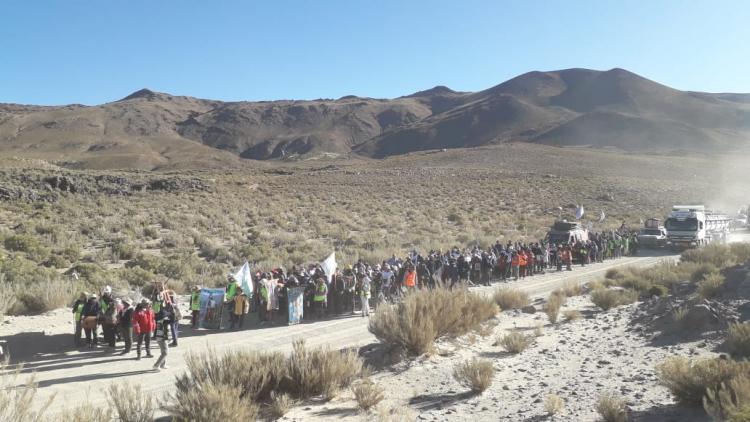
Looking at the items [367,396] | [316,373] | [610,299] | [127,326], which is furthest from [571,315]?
[127,326]

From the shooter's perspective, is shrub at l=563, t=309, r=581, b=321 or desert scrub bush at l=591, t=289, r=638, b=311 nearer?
shrub at l=563, t=309, r=581, b=321

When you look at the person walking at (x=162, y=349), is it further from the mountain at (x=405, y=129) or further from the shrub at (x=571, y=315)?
the mountain at (x=405, y=129)

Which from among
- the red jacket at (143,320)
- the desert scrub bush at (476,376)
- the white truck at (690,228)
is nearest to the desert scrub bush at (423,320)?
the desert scrub bush at (476,376)

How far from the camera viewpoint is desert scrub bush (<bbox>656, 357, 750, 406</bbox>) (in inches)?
258

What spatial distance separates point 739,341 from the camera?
8414mm

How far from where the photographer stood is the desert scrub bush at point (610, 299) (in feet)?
47.4

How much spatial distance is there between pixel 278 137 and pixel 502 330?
17890 centimetres

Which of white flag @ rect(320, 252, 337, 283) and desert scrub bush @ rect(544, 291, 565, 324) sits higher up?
white flag @ rect(320, 252, 337, 283)

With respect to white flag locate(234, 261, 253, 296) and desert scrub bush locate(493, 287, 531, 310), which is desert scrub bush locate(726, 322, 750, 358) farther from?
white flag locate(234, 261, 253, 296)

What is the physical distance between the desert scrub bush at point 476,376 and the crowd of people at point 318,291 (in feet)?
13.5

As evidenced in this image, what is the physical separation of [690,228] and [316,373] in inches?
1186

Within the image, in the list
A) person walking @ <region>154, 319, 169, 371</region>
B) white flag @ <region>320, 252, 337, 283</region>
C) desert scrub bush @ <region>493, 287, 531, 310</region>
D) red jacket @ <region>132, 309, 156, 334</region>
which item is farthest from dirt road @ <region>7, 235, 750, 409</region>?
desert scrub bush @ <region>493, 287, 531, 310</region>

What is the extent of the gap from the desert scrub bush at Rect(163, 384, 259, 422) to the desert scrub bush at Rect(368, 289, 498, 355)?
3.97 metres

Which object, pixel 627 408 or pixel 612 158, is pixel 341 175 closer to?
pixel 612 158
